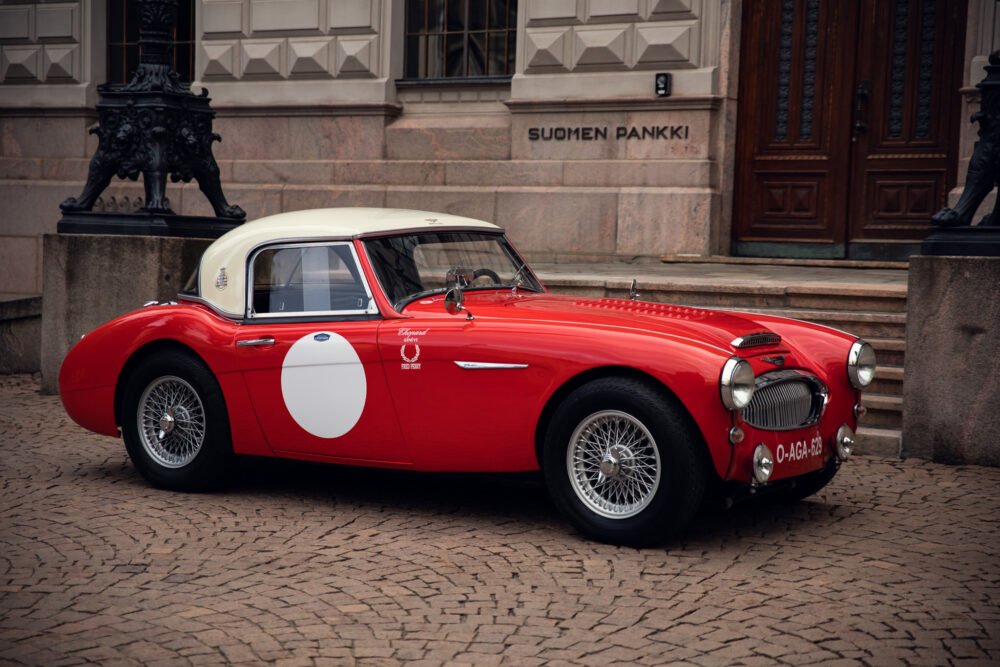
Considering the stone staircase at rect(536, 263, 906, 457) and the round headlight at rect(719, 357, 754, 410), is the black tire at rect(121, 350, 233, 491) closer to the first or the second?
the round headlight at rect(719, 357, 754, 410)

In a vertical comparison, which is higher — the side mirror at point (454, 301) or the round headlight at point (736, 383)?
the side mirror at point (454, 301)

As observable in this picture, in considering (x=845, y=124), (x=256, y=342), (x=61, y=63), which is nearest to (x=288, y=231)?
(x=256, y=342)

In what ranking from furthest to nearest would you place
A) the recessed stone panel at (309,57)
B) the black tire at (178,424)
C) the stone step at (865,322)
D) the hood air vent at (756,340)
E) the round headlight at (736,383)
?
the recessed stone panel at (309,57), the stone step at (865,322), the black tire at (178,424), the hood air vent at (756,340), the round headlight at (736,383)

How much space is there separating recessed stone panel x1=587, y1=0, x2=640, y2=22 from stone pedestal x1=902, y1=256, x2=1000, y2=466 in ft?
Result: 21.5

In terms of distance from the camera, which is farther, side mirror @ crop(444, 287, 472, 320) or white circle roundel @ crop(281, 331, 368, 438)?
white circle roundel @ crop(281, 331, 368, 438)

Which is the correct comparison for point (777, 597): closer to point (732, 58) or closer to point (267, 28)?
point (732, 58)

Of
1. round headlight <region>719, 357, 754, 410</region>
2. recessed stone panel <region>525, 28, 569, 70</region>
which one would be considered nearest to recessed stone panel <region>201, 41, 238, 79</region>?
recessed stone panel <region>525, 28, 569, 70</region>

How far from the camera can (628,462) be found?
575 cm

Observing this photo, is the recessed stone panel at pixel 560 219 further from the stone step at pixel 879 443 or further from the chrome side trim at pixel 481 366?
the chrome side trim at pixel 481 366

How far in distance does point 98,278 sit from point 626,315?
631 cm

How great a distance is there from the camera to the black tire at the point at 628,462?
560cm

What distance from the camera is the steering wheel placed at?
7.03m

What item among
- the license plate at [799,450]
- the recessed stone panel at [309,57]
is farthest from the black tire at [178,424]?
the recessed stone panel at [309,57]

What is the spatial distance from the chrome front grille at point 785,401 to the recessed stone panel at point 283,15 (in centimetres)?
1106
